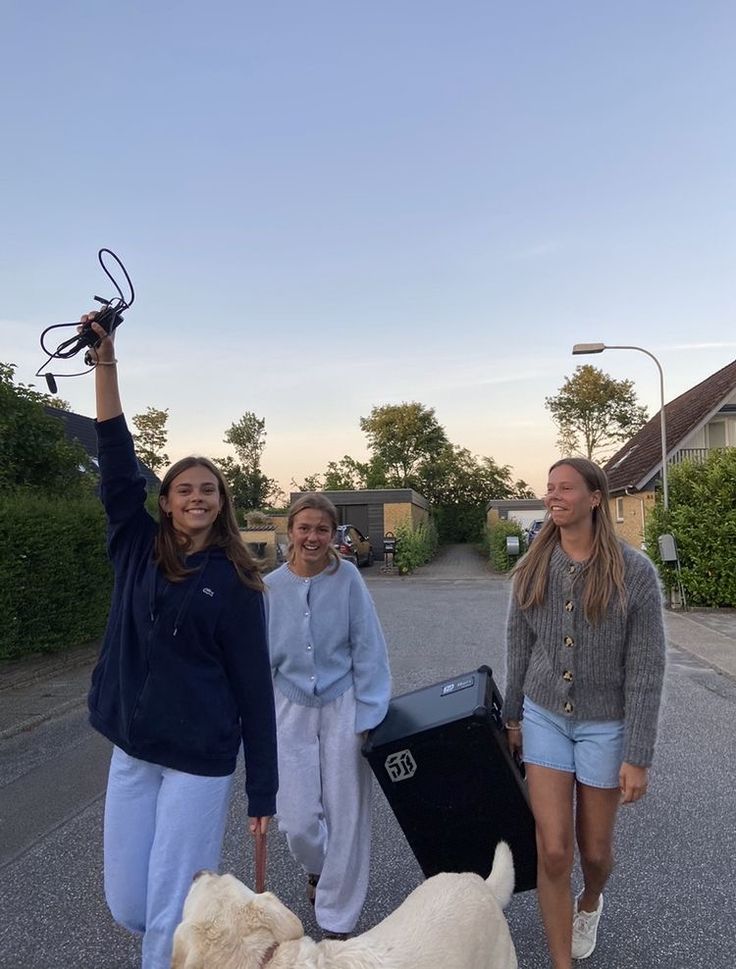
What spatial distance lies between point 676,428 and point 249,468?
122 feet

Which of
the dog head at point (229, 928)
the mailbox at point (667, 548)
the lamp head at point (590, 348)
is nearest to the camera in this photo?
the dog head at point (229, 928)

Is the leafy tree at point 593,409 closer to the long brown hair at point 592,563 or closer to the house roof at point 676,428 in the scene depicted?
the house roof at point 676,428

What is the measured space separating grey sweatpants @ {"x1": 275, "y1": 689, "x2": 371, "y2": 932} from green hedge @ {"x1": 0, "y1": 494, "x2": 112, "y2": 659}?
21.9ft

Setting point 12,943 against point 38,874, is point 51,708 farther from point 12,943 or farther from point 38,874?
point 12,943

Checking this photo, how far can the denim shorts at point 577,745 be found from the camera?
2967mm

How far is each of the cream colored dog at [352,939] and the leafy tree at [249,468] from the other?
52.1m

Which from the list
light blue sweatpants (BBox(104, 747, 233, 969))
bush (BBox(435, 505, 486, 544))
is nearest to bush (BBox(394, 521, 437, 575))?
bush (BBox(435, 505, 486, 544))

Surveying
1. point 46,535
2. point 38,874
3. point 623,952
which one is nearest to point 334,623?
point 623,952

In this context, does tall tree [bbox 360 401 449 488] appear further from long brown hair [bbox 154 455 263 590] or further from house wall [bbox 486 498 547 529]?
long brown hair [bbox 154 455 263 590]

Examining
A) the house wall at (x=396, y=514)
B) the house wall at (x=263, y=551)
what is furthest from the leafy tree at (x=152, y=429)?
the house wall at (x=263, y=551)

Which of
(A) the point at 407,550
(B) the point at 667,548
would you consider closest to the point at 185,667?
(B) the point at 667,548

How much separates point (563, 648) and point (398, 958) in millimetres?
1310

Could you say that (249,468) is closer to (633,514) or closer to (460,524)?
(460,524)

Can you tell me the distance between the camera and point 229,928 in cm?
189
